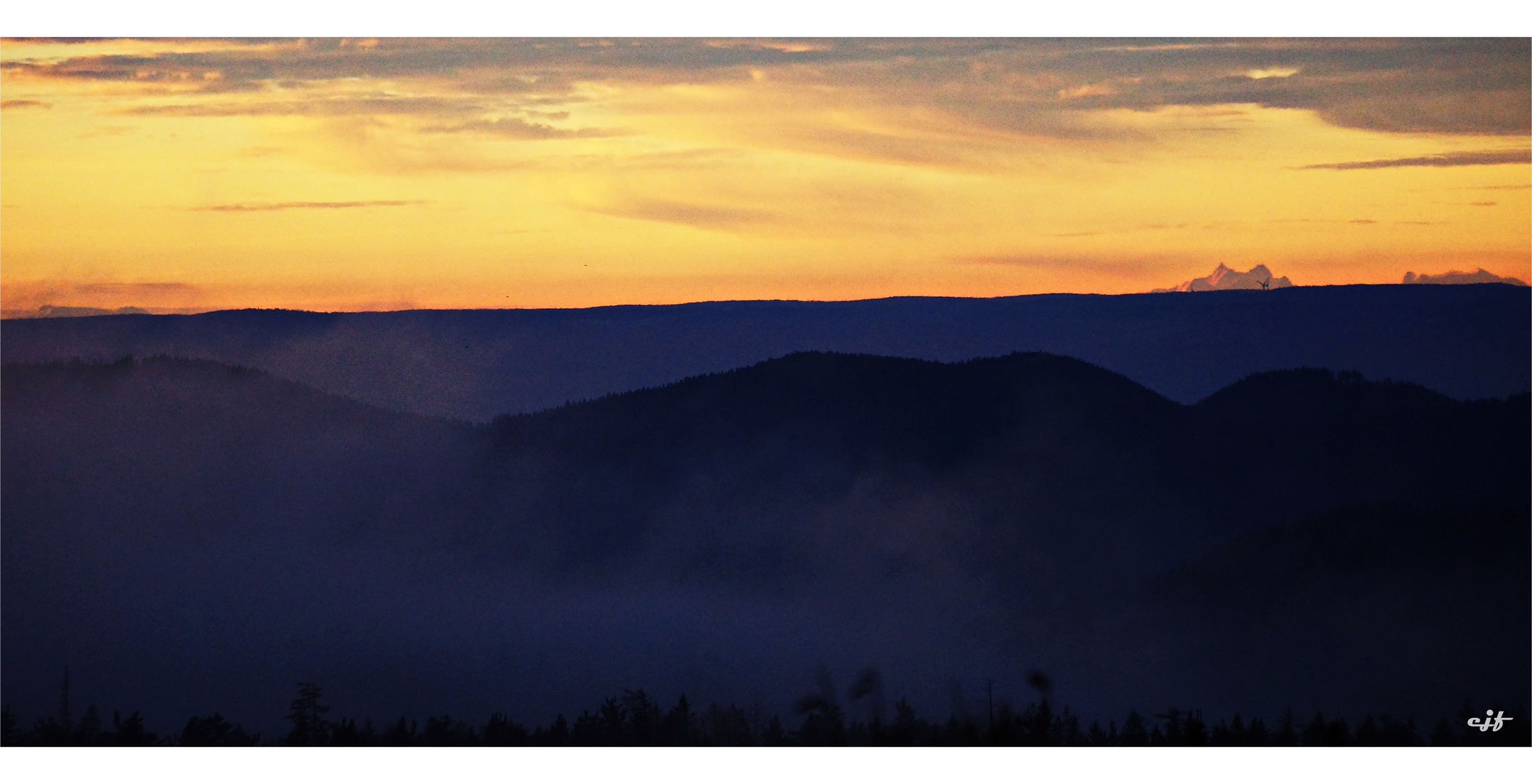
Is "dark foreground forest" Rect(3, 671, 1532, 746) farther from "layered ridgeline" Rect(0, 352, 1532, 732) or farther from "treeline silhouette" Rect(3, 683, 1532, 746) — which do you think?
"layered ridgeline" Rect(0, 352, 1532, 732)

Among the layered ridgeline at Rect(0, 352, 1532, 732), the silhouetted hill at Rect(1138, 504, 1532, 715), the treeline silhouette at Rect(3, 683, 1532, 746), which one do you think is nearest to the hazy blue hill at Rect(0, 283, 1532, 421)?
the layered ridgeline at Rect(0, 352, 1532, 732)

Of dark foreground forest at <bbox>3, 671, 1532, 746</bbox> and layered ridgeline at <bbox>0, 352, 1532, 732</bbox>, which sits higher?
layered ridgeline at <bbox>0, 352, 1532, 732</bbox>

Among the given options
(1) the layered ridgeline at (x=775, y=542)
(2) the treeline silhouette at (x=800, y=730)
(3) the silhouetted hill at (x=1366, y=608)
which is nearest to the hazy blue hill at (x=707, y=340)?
(1) the layered ridgeline at (x=775, y=542)

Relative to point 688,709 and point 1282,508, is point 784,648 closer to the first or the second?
point 688,709

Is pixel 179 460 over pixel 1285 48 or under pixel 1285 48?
under

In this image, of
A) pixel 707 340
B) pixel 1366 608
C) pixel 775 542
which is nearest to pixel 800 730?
pixel 775 542

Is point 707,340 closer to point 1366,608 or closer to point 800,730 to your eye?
point 800,730

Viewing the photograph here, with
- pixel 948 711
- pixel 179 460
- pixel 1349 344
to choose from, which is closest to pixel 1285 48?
pixel 1349 344
